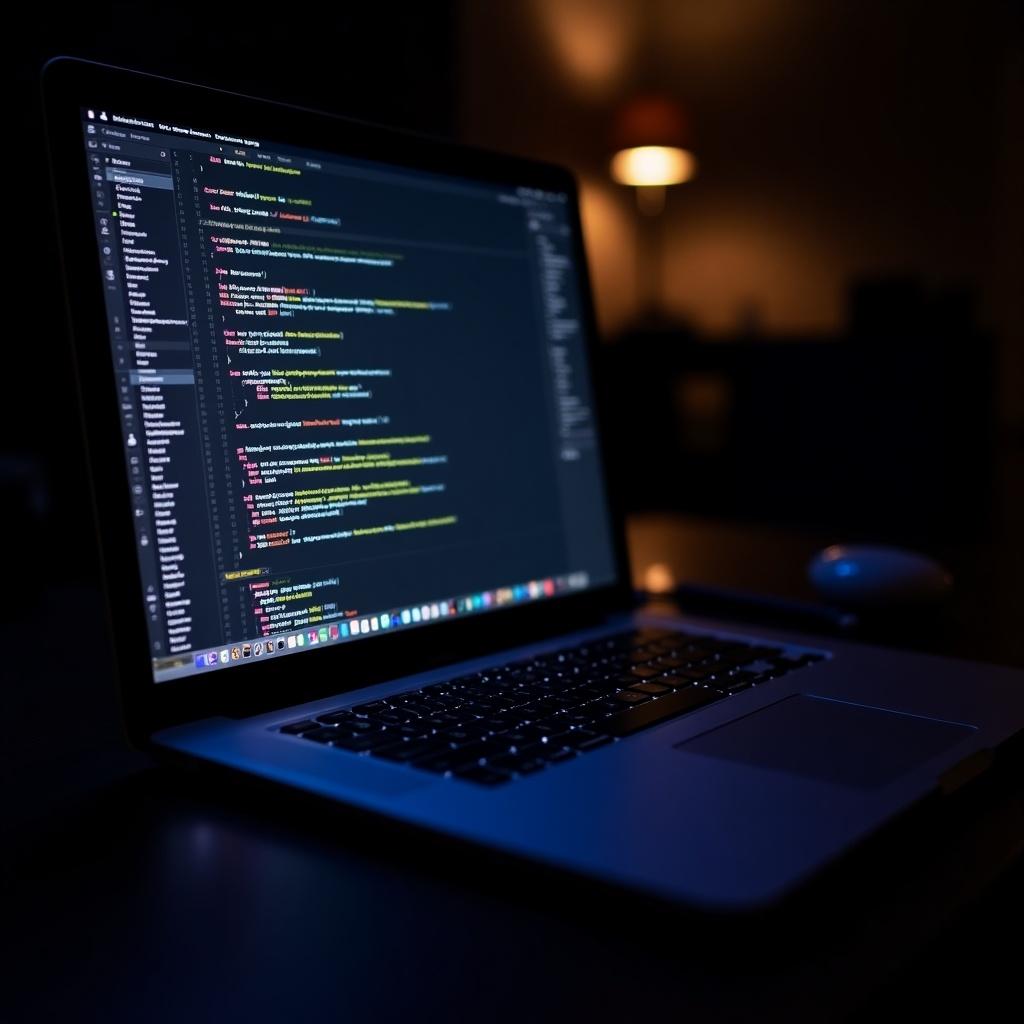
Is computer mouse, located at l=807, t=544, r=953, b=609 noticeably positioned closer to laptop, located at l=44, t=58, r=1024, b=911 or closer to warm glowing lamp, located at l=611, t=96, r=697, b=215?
laptop, located at l=44, t=58, r=1024, b=911

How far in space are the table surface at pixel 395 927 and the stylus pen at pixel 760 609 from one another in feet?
1.29

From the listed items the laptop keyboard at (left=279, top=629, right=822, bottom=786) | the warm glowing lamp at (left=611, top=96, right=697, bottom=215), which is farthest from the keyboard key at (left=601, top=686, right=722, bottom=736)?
the warm glowing lamp at (left=611, top=96, right=697, bottom=215)

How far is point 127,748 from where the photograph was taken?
0.57 metres

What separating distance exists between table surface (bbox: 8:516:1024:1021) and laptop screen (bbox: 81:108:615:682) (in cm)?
12

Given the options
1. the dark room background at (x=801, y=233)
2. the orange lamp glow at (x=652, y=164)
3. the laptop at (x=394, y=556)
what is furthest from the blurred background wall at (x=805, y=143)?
the laptop at (x=394, y=556)

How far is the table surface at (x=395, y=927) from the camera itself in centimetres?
33

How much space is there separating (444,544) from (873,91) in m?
4.00

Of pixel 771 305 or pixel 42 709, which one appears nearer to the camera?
pixel 42 709

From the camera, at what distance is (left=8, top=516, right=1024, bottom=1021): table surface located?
33cm

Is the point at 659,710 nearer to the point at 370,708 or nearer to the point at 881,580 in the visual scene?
the point at 370,708

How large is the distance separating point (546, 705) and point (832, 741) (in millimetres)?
152

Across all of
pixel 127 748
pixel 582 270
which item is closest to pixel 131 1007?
pixel 127 748

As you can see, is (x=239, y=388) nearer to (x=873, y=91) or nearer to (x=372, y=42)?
(x=372, y=42)

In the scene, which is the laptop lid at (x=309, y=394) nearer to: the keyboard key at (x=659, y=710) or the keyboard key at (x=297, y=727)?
the keyboard key at (x=297, y=727)
